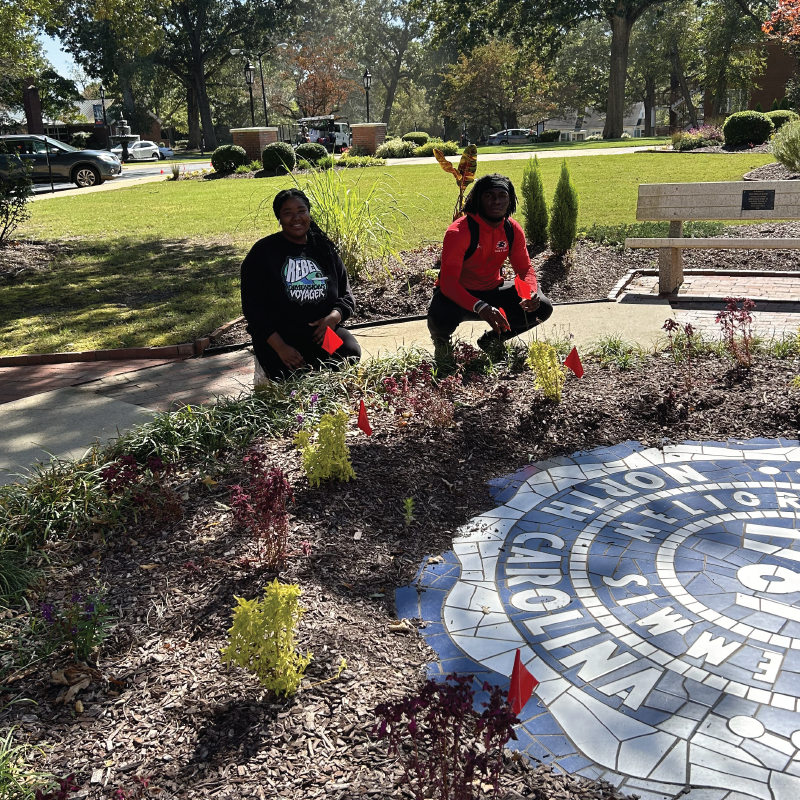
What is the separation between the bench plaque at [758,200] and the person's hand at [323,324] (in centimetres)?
542

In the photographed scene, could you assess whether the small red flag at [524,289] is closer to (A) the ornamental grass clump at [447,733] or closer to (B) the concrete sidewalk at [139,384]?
(B) the concrete sidewalk at [139,384]

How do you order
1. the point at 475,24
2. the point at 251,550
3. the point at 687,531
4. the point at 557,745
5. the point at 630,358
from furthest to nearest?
the point at 475,24
the point at 630,358
the point at 687,531
the point at 251,550
the point at 557,745

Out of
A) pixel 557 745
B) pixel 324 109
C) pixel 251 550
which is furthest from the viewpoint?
pixel 324 109

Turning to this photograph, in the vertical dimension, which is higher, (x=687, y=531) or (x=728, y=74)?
(x=728, y=74)

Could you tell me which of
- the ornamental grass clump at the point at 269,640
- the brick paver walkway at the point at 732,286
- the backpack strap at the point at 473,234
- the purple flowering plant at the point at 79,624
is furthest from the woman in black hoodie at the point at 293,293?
the brick paver walkway at the point at 732,286

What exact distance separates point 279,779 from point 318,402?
2.69 metres

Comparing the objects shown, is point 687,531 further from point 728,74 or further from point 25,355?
point 728,74

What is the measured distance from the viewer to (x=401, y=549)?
133 inches

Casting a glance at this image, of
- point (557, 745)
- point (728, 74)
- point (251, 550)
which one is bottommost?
point (557, 745)

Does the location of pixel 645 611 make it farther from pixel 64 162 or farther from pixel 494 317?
pixel 64 162

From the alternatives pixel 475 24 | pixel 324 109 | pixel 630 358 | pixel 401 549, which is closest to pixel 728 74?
pixel 475 24

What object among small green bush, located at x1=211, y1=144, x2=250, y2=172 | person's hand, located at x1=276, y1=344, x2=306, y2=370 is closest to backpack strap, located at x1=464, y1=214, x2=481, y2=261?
person's hand, located at x1=276, y1=344, x2=306, y2=370

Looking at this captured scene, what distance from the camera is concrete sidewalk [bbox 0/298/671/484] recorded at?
4699 millimetres

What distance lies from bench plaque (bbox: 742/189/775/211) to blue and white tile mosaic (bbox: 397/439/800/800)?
482 cm
